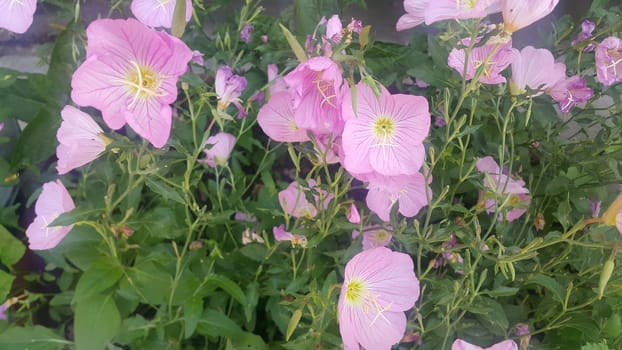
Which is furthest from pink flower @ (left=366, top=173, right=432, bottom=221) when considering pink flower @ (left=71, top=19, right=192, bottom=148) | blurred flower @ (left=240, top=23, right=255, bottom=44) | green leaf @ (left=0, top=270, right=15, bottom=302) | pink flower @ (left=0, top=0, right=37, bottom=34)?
green leaf @ (left=0, top=270, right=15, bottom=302)

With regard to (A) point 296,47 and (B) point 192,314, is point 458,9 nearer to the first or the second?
(A) point 296,47

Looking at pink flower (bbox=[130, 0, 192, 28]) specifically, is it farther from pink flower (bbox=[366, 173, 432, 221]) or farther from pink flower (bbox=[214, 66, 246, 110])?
pink flower (bbox=[366, 173, 432, 221])

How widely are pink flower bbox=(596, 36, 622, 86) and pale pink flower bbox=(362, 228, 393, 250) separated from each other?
34cm

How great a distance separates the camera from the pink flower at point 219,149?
781 mm

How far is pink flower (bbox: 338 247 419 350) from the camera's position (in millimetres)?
658

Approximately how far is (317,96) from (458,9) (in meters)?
0.16

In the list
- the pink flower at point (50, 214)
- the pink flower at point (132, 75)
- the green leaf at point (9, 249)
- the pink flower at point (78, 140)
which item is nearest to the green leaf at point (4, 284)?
the green leaf at point (9, 249)

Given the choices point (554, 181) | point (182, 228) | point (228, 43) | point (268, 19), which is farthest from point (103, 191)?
point (554, 181)

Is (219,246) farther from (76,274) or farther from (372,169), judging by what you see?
(372,169)

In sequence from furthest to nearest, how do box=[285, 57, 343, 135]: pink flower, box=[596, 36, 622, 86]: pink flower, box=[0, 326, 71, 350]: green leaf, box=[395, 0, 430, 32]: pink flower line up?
box=[0, 326, 71, 350]: green leaf, box=[596, 36, 622, 86]: pink flower, box=[395, 0, 430, 32]: pink flower, box=[285, 57, 343, 135]: pink flower

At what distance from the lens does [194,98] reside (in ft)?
2.82

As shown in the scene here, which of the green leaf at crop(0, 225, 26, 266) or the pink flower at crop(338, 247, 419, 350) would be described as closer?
the pink flower at crop(338, 247, 419, 350)

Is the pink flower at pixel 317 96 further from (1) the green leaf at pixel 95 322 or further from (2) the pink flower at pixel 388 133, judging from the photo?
(1) the green leaf at pixel 95 322

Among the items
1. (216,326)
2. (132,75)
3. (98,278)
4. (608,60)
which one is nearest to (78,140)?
(132,75)
